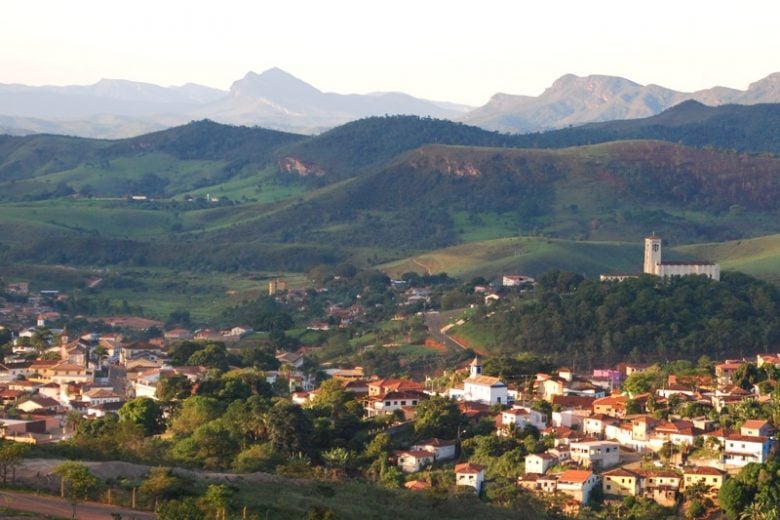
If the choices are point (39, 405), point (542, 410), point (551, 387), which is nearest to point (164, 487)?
point (542, 410)

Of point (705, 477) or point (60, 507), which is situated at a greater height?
point (60, 507)

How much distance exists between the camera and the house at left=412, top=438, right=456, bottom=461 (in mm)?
43156

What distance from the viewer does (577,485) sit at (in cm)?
3928

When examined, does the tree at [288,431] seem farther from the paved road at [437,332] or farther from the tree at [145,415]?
the paved road at [437,332]

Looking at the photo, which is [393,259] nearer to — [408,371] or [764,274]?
[764,274]

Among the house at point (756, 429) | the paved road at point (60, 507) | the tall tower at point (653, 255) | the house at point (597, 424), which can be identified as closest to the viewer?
the paved road at point (60, 507)

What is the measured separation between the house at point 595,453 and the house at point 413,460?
3.94 metres

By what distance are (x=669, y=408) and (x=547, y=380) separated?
263 inches

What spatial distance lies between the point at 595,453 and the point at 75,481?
54.3 ft

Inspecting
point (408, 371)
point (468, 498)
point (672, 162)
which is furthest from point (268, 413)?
point (672, 162)

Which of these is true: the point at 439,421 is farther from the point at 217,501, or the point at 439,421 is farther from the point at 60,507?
the point at 60,507

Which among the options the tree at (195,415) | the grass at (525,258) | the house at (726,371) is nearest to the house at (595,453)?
the house at (726,371)

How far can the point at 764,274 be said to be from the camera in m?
92.7

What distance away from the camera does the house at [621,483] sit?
39.9 metres
